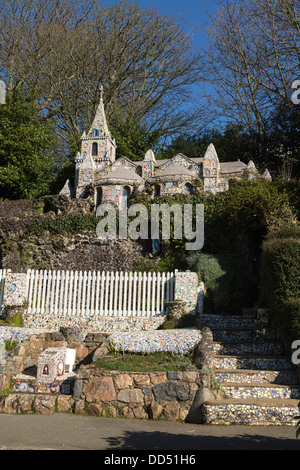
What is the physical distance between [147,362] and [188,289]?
3.84 meters

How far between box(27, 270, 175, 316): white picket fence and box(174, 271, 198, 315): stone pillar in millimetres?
301

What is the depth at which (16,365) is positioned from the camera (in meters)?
9.02

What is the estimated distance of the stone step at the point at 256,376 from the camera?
832 cm

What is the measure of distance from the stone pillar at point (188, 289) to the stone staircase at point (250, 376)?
1.88 feet

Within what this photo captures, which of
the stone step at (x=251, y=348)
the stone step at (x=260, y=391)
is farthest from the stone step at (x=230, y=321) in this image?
the stone step at (x=260, y=391)

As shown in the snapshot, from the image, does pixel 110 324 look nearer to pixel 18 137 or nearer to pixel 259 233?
pixel 259 233

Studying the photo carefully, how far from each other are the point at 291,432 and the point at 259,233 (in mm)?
9001

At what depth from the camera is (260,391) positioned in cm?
783

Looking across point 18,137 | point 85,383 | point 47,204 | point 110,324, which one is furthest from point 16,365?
point 18,137

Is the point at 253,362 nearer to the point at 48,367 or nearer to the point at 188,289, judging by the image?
the point at 188,289

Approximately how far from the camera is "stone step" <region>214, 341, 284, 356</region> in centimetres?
964

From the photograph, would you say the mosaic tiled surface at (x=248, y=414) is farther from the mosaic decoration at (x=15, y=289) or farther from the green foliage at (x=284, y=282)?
the mosaic decoration at (x=15, y=289)

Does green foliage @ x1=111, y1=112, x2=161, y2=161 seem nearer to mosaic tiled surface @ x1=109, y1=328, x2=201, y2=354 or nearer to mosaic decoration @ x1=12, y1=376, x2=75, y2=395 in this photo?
mosaic tiled surface @ x1=109, y1=328, x2=201, y2=354

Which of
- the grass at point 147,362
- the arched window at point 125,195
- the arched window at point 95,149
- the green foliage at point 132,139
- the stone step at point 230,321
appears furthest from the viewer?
the green foliage at point 132,139
